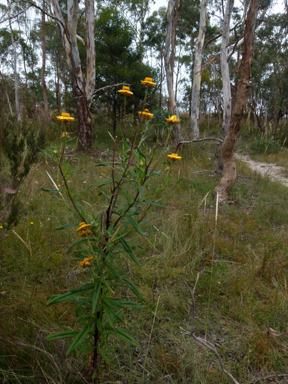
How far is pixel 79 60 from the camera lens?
22.0 ft

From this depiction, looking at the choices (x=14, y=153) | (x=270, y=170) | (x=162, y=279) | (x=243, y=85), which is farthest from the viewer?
(x=270, y=170)

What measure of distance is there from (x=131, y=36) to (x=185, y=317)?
1045 cm

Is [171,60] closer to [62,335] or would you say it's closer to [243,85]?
[243,85]

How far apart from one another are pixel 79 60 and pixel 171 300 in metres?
6.52

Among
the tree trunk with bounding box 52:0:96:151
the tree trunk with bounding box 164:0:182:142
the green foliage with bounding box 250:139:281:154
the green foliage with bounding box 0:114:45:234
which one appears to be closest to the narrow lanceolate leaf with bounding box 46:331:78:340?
the green foliage with bounding box 0:114:45:234

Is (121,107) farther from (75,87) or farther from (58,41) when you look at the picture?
(58,41)

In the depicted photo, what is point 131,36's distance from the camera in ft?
32.6

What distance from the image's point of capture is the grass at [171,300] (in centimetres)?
138

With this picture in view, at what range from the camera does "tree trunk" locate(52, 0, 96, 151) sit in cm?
629

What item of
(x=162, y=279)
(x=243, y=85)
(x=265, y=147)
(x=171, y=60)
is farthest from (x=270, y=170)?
(x=162, y=279)

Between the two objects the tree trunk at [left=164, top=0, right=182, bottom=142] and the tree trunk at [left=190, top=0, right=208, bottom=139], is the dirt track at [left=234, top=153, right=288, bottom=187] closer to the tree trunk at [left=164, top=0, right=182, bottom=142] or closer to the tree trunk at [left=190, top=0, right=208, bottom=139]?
the tree trunk at [left=190, top=0, right=208, bottom=139]

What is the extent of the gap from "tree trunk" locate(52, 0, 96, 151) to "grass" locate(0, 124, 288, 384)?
3.91m

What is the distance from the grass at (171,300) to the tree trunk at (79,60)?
154 inches

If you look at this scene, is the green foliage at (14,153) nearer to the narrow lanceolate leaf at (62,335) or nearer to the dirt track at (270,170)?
the narrow lanceolate leaf at (62,335)
